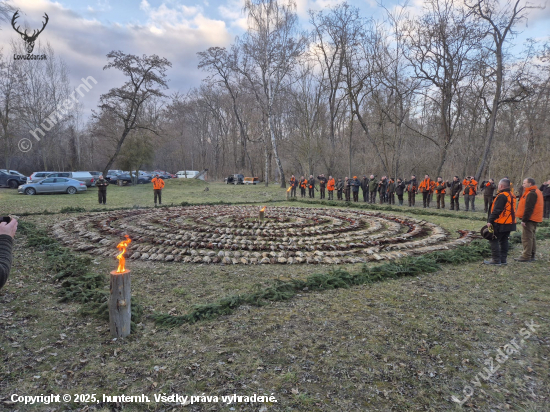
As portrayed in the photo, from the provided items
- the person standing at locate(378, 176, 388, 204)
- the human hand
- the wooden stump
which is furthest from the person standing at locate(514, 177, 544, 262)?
the person standing at locate(378, 176, 388, 204)

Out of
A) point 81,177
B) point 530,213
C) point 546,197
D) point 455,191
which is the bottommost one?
point 530,213

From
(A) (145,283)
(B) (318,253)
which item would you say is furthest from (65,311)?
(B) (318,253)

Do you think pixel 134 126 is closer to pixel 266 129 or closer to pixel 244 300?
pixel 266 129

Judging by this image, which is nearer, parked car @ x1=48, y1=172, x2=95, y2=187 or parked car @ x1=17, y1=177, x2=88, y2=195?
parked car @ x1=17, y1=177, x2=88, y2=195

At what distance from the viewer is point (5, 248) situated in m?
2.25

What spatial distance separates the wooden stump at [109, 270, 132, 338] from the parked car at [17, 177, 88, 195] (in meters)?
24.5

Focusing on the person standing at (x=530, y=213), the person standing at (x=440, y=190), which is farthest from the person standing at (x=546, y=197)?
the person standing at (x=530, y=213)

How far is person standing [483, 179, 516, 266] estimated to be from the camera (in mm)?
6140

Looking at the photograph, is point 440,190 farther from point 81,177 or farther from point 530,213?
point 81,177

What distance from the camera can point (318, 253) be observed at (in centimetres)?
713

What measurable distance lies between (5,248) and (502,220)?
7.46 metres

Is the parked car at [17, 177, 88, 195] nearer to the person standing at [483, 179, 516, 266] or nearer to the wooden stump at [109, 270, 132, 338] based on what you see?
the wooden stump at [109, 270, 132, 338]

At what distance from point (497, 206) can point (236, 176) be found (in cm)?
3525

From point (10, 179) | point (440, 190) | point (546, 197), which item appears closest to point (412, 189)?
point (440, 190)
